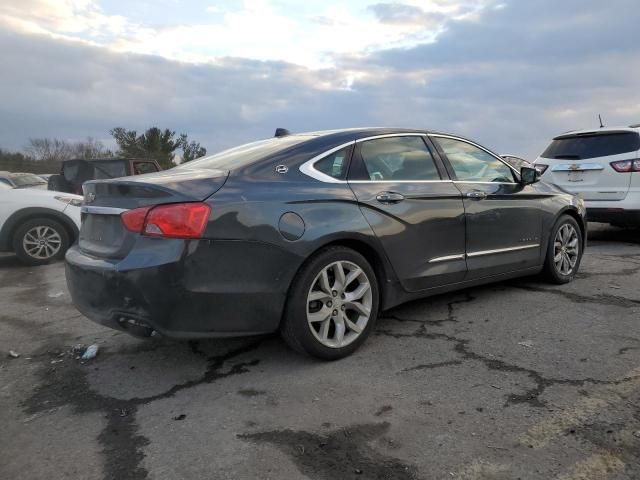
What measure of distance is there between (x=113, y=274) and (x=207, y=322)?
60 cm

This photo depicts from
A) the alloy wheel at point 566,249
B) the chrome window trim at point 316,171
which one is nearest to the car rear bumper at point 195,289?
the chrome window trim at point 316,171

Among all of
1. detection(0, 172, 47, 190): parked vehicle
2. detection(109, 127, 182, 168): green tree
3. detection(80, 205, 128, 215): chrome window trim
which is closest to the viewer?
detection(80, 205, 128, 215): chrome window trim

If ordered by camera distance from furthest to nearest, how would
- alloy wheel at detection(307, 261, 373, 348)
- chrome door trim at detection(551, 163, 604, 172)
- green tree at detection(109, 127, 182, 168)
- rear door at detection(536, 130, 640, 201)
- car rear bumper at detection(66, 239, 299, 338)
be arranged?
green tree at detection(109, 127, 182, 168) < chrome door trim at detection(551, 163, 604, 172) < rear door at detection(536, 130, 640, 201) < alloy wheel at detection(307, 261, 373, 348) < car rear bumper at detection(66, 239, 299, 338)

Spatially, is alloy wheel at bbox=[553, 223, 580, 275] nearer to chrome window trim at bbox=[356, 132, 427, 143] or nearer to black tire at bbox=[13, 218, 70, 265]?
chrome window trim at bbox=[356, 132, 427, 143]

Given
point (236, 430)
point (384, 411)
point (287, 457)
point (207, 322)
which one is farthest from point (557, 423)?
point (207, 322)

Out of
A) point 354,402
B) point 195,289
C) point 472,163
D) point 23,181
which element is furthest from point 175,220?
point 23,181

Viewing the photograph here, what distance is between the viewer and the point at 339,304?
139 inches

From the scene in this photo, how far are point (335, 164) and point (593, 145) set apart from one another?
5388mm

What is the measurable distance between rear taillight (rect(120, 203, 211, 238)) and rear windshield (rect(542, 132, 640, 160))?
6324mm

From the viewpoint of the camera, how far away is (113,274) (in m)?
3.15

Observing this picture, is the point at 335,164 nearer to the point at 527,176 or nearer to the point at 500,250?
the point at 500,250

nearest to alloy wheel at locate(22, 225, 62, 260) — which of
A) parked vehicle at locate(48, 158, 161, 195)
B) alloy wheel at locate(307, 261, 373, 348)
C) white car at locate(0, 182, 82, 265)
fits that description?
white car at locate(0, 182, 82, 265)

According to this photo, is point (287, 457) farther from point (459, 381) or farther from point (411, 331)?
point (411, 331)

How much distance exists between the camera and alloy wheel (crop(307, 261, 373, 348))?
346 cm
